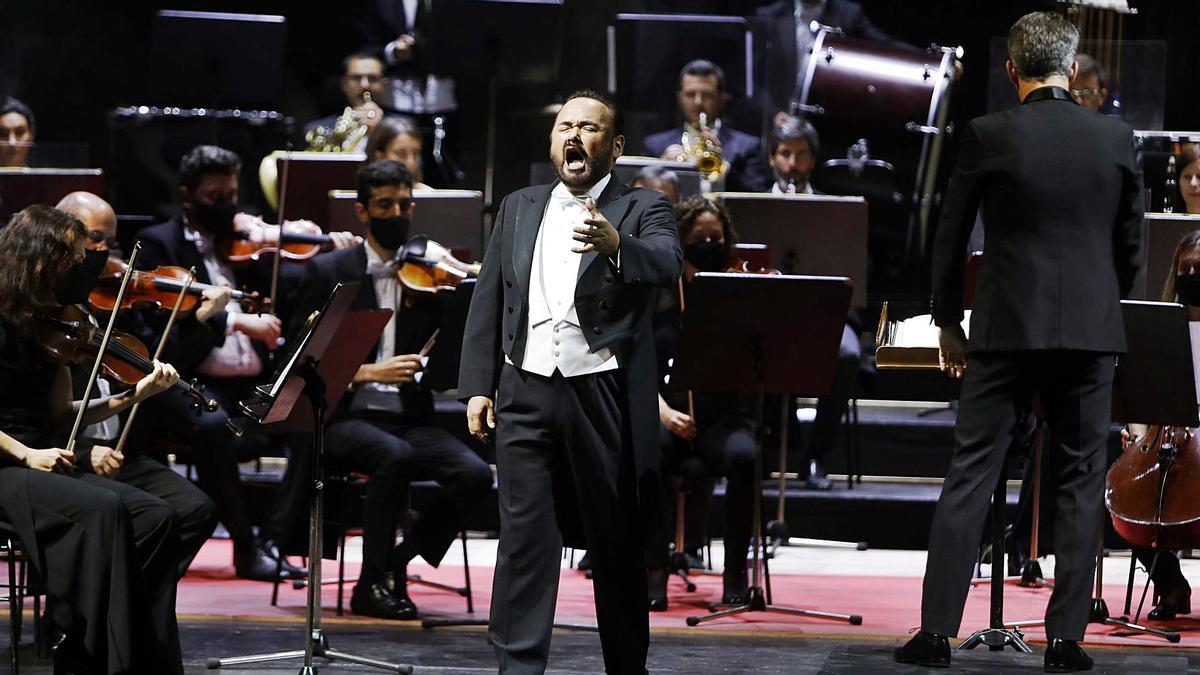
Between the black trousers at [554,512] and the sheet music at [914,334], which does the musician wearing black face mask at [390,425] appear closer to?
the sheet music at [914,334]

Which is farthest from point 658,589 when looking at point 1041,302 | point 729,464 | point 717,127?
point 717,127

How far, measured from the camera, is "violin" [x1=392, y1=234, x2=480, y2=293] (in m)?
5.48

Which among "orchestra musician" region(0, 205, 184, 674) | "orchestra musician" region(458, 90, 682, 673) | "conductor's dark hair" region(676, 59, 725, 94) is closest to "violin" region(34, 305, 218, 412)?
"orchestra musician" region(0, 205, 184, 674)

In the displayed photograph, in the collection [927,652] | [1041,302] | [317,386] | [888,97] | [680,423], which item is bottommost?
[927,652]

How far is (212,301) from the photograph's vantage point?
18.1 feet

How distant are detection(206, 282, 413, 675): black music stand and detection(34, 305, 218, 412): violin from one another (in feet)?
0.63

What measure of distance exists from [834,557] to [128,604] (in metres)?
3.17

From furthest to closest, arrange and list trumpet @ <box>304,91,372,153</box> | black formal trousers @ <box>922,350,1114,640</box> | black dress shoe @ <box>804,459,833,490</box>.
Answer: trumpet @ <box>304,91,372,153</box> < black dress shoe @ <box>804,459,833,490</box> < black formal trousers @ <box>922,350,1114,640</box>

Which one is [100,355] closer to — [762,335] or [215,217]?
[762,335]

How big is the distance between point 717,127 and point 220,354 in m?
2.80

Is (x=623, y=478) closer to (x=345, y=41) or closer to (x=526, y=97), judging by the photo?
(x=526, y=97)

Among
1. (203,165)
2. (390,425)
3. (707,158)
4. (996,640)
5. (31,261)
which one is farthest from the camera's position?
(707,158)

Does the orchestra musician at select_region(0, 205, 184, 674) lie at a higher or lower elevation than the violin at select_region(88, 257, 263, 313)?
lower

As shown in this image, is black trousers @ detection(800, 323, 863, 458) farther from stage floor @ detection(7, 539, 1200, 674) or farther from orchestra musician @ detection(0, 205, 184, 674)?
orchestra musician @ detection(0, 205, 184, 674)
